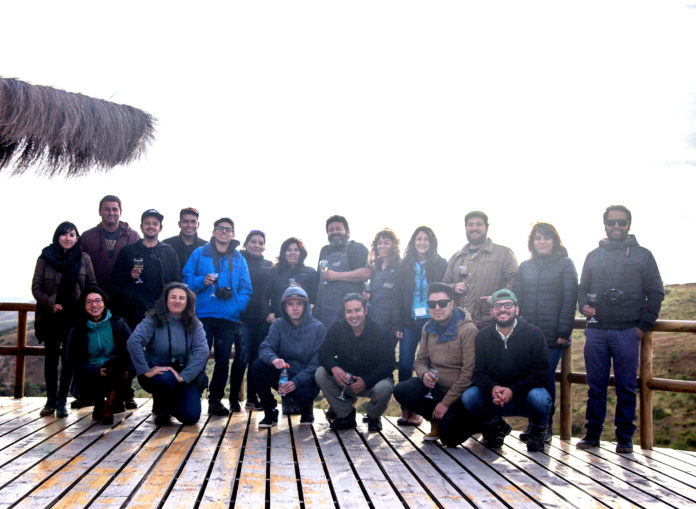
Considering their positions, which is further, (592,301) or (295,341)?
(295,341)

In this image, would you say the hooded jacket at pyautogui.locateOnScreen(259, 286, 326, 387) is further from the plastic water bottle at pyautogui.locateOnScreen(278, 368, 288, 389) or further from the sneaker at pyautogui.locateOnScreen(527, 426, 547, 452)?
the sneaker at pyautogui.locateOnScreen(527, 426, 547, 452)

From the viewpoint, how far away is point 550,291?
5371 mm

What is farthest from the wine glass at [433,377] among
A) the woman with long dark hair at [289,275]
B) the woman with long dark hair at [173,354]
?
the woman with long dark hair at [173,354]

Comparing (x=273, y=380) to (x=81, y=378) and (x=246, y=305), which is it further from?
(x=81, y=378)

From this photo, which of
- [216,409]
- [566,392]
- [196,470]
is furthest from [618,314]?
[216,409]

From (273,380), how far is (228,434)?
66 centimetres

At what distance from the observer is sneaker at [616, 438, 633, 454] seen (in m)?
5.10

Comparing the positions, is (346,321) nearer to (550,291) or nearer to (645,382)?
(550,291)

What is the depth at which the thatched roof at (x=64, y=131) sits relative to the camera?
476 cm

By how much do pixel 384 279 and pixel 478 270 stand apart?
871 mm

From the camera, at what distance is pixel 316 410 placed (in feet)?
22.0

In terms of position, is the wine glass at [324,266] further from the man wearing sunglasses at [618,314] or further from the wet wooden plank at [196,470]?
the man wearing sunglasses at [618,314]

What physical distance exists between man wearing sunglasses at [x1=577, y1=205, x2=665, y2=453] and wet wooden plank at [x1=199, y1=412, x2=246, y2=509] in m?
2.71

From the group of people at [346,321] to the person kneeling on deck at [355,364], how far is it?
0.04ft
